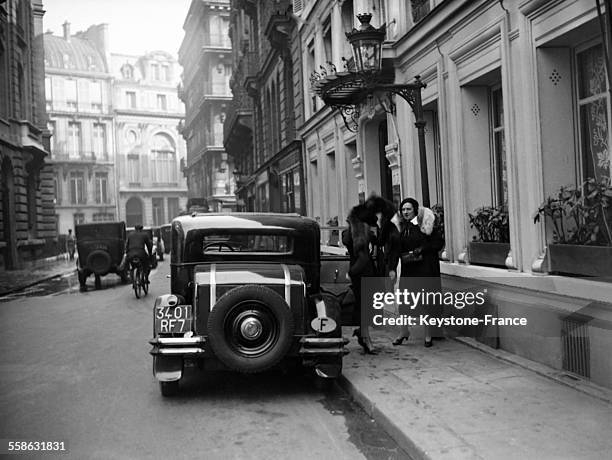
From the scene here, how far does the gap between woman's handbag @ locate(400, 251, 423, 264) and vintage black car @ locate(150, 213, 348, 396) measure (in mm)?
1266

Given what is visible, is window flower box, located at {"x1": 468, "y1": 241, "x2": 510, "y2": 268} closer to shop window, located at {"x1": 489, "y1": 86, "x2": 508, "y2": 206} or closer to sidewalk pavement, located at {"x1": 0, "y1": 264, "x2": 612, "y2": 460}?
shop window, located at {"x1": 489, "y1": 86, "x2": 508, "y2": 206}

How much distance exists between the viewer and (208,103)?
1998 inches

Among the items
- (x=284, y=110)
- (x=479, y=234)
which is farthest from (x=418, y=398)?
(x=284, y=110)

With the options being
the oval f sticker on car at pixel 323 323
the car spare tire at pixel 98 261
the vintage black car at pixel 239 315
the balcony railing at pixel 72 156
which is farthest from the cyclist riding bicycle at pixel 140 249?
the balcony railing at pixel 72 156

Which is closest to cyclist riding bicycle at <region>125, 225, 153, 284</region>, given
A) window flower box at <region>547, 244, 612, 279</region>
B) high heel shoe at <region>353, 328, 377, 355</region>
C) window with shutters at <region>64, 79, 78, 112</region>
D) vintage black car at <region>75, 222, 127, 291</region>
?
vintage black car at <region>75, 222, 127, 291</region>

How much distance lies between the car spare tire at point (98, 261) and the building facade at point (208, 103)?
927 inches

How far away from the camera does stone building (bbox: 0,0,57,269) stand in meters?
26.6

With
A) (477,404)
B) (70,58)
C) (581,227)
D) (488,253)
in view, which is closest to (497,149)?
(488,253)

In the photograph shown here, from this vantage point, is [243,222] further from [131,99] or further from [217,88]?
[217,88]

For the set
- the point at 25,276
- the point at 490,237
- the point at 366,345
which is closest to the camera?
the point at 366,345

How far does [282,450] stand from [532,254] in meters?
3.76

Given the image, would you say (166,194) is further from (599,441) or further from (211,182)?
(599,441)

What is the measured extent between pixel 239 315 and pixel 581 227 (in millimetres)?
3286

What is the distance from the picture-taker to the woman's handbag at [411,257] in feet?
25.5
